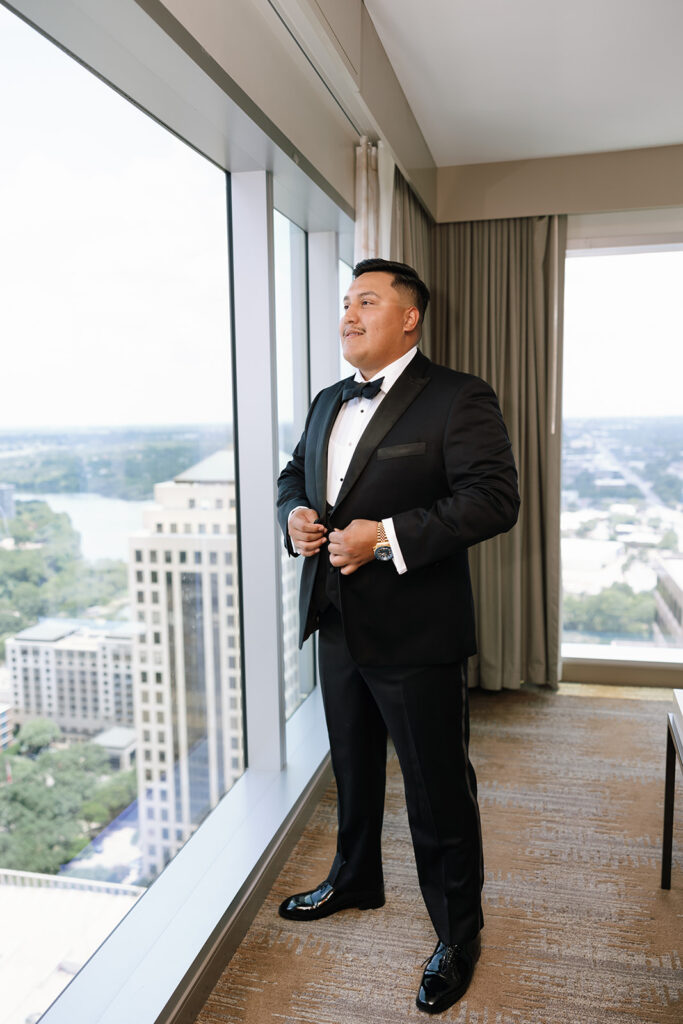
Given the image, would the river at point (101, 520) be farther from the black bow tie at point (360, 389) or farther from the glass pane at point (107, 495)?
the black bow tie at point (360, 389)

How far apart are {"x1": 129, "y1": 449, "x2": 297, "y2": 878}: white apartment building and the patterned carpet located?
0.40m

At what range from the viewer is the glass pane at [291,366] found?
2959 millimetres

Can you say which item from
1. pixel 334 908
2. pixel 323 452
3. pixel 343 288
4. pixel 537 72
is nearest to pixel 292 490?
pixel 323 452

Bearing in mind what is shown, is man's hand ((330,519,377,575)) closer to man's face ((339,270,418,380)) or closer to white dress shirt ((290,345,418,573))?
white dress shirt ((290,345,418,573))

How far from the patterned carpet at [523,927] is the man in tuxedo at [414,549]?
13 centimetres

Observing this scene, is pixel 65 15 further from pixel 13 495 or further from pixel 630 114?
pixel 630 114

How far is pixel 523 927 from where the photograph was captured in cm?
203

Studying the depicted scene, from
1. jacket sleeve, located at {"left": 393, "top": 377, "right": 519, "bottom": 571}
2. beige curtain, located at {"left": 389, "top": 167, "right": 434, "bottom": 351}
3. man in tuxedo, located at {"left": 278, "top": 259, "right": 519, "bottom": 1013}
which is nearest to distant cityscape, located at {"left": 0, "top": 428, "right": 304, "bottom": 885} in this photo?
man in tuxedo, located at {"left": 278, "top": 259, "right": 519, "bottom": 1013}

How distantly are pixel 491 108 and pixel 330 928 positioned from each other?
9.93ft

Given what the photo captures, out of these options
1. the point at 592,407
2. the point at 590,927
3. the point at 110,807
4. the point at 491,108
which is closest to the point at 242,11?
the point at 491,108

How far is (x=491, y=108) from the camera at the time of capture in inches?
122

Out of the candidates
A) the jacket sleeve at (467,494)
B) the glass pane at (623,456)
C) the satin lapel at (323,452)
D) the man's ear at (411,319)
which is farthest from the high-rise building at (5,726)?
the glass pane at (623,456)

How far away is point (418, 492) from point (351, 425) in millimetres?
260

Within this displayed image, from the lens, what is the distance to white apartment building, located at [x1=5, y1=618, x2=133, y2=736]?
1.78m
